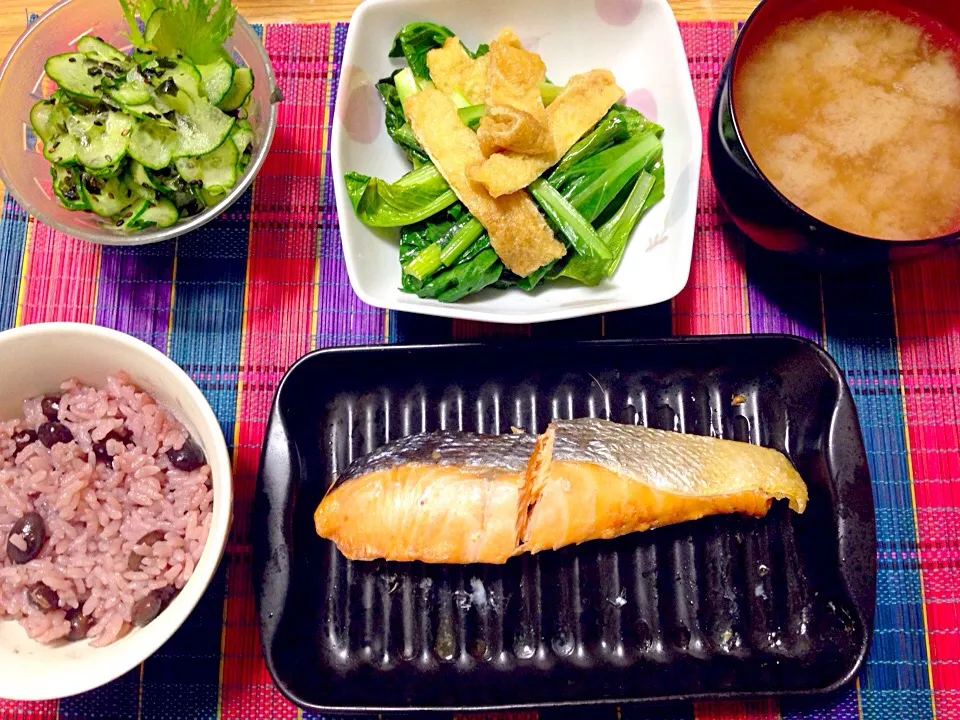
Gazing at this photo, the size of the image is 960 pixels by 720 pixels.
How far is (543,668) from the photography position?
1.52 m

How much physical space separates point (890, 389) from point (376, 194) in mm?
1165

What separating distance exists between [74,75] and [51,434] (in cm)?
65

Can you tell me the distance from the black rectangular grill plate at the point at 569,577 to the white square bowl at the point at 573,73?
0.37ft

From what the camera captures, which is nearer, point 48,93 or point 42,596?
point 42,596

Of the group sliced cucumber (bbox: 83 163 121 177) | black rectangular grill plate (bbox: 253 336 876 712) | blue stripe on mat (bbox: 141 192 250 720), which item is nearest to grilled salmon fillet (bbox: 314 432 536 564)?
black rectangular grill plate (bbox: 253 336 876 712)

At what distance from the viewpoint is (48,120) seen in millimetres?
1421

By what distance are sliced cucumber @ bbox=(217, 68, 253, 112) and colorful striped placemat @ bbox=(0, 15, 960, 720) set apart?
231 mm

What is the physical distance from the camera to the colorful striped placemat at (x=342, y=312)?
64.5 inches

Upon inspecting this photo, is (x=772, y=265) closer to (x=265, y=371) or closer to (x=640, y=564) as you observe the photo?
(x=640, y=564)

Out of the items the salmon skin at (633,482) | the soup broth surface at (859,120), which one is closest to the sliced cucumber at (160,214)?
the salmon skin at (633,482)

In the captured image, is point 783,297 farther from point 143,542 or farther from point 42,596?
point 42,596

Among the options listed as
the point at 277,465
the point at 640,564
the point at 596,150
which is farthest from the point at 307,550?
the point at 596,150

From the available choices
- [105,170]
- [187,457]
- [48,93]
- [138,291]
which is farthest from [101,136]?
[187,457]

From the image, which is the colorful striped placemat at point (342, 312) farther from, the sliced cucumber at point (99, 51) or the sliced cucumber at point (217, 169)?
the sliced cucumber at point (99, 51)
